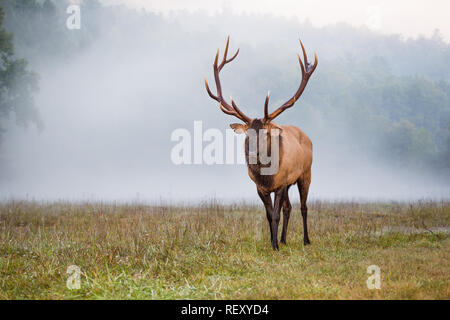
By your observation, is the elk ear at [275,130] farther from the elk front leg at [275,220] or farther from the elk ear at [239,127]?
the elk front leg at [275,220]

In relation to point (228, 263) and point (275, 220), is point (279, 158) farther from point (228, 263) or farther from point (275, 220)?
point (228, 263)

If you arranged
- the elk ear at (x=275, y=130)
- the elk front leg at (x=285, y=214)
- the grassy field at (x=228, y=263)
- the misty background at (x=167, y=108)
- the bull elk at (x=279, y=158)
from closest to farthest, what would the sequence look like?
the grassy field at (x=228, y=263) → the bull elk at (x=279, y=158) → the elk ear at (x=275, y=130) → the elk front leg at (x=285, y=214) → the misty background at (x=167, y=108)

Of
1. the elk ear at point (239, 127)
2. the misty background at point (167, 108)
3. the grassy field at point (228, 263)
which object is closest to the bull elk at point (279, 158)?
the elk ear at point (239, 127)

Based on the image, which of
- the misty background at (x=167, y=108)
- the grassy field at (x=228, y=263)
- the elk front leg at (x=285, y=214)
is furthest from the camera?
the misty background at (x=167, y=108)

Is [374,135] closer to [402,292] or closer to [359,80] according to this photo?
[359,80]

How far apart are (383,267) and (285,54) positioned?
82898mm

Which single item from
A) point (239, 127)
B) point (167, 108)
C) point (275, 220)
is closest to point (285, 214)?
point (275, 220)

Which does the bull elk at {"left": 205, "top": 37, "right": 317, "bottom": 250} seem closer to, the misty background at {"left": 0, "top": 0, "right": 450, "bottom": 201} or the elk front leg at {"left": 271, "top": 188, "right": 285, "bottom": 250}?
the elk front leg at {"left": 271, "top": 188, "right": 285, "bottom": 250}

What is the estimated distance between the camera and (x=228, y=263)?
562cm

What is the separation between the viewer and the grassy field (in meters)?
4.36

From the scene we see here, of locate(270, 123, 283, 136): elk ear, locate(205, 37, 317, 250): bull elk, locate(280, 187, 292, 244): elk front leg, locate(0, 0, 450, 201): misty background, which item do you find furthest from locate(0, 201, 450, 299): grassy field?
locate(0, 0, 450, 201): misty background

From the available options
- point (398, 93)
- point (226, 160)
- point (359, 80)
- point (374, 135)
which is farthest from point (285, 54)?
point (226, 160)

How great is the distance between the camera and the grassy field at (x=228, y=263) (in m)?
4.36

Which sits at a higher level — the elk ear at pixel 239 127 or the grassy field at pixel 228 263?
the elk ear at pixel 239 127
